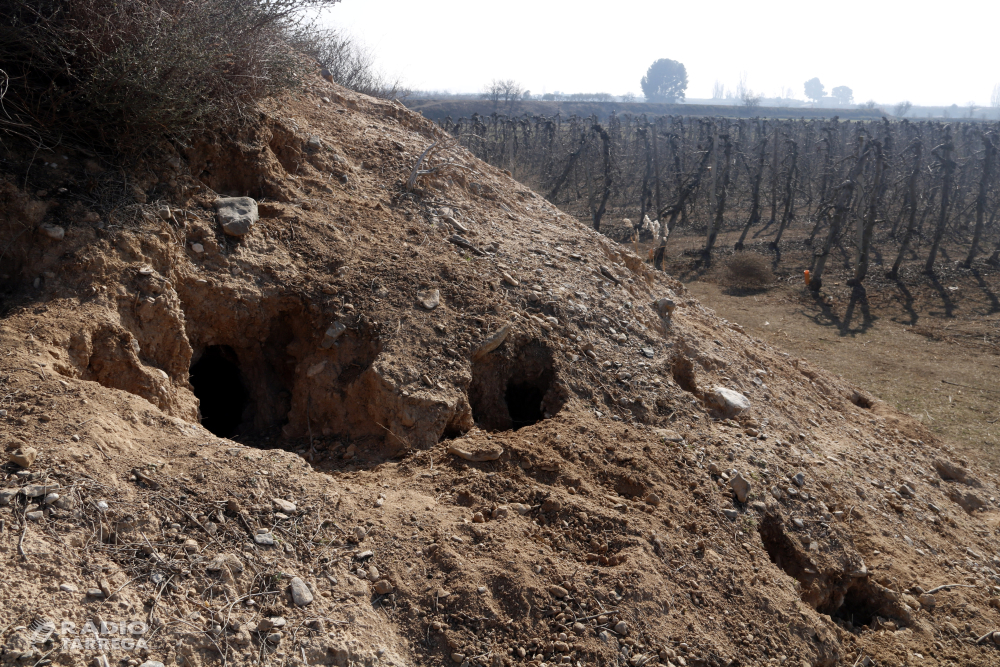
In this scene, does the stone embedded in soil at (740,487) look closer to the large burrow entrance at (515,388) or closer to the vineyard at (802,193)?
the large burrow entrance at (515,388)

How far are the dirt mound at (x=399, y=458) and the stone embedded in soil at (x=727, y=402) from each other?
3 cm

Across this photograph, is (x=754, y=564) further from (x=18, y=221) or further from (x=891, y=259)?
(x=891, y=259)

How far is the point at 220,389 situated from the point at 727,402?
12.7 feet

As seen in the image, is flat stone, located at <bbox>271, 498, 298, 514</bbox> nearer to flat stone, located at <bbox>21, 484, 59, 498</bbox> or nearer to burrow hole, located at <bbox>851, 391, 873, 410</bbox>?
flat stone, located at <bbox>21, 484, 59, 498</bbox>

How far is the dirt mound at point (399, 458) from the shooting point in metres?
2.65

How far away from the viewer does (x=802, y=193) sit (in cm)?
2562

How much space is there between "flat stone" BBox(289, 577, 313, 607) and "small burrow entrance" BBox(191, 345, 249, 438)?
6.84ft

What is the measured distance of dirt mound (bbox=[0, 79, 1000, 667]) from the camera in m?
2.65

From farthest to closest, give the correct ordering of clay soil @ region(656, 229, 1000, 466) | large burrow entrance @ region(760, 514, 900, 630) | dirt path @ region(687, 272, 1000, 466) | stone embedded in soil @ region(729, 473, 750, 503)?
clay soil @ region(656, 229, 1000, 466) → dirt path @ region(687, 272, 1000, 466) → stone embedded in soil @ region(729, 473, 750, 503) → large burrow entrance @ region(760, 514, 900, 630)

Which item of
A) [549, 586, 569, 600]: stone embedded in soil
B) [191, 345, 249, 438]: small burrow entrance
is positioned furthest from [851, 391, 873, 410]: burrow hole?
[191, 345, 249, 438]: small burrow entrance

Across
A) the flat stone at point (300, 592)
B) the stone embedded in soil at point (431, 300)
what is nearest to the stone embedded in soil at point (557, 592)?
the flat stone at point (300, 592)

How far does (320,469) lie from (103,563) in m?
1.45

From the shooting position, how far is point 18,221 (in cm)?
362

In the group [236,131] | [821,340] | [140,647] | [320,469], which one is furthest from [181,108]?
[821,340]
